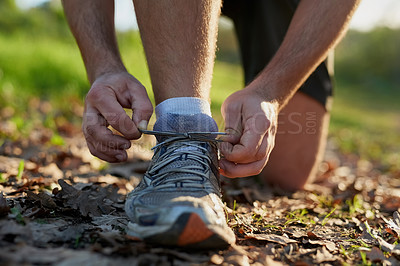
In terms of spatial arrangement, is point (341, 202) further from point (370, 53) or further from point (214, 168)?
point (370, 53)

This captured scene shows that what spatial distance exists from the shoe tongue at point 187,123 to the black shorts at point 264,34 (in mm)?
1594

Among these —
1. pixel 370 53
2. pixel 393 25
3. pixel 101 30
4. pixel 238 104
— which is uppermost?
pixel 393 25

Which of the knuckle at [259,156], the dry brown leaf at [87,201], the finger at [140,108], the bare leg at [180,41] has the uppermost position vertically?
the bare leg at [180,41]

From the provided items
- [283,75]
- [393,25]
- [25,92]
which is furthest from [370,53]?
[283,75]

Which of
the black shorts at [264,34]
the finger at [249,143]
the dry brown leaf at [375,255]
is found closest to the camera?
the dry brown leaf at [375,255]

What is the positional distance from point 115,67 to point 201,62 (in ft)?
1.54

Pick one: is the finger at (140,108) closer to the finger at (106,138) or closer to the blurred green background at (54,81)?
the finger at (106,138)

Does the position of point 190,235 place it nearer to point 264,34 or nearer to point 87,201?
point 87,201

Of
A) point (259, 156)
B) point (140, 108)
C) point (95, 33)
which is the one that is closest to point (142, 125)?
point (140, 108)

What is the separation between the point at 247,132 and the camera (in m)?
1.65

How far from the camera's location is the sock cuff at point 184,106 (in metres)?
1.73

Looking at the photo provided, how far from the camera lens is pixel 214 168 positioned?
1.72m

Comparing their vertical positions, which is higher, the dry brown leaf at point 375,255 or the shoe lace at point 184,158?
the shoe lace at point 184,158

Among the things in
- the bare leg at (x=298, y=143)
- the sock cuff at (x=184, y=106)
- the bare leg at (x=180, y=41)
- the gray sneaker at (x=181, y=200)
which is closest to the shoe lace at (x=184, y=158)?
the gray sneaker at (x=181, y=200)
